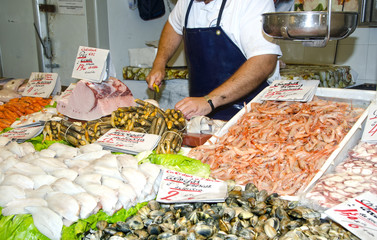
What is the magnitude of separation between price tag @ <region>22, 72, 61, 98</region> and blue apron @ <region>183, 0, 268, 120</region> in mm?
1599

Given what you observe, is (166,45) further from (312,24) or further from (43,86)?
(312,24)

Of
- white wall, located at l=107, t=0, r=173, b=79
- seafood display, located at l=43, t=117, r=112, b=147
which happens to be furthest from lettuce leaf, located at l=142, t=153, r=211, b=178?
white wall, located at l=107, t=0, r=173, b=79

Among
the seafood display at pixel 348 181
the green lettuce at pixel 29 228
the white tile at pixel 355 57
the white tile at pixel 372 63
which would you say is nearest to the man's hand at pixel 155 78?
the seafood display at pixel 348 181

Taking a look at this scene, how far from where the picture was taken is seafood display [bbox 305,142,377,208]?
5.47 ft

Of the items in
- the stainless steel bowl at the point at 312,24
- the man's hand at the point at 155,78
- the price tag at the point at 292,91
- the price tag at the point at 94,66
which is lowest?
the man's hand at the point at 155,78

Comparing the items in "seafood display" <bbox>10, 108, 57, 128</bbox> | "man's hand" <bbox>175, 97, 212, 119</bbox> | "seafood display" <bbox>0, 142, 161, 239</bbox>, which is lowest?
"seafood display" <bbox>10, 108, 57, 128</bbox>

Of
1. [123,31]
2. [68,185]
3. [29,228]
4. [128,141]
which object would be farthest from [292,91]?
[123,31]

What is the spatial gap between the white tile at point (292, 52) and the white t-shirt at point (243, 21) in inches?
120

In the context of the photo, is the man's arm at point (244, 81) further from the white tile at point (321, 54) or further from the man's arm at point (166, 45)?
the white tile at point (321, 54)

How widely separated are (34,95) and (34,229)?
2.92 metres

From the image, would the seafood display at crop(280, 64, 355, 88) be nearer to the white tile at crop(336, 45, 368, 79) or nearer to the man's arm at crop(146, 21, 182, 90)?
the white tile at crop(336, 45, 368, 79)

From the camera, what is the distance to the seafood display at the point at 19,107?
346 cm

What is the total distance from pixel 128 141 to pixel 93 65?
3.33 ft

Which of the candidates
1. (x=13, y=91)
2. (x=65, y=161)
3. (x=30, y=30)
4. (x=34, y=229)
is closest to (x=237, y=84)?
(x=65, y=161)
